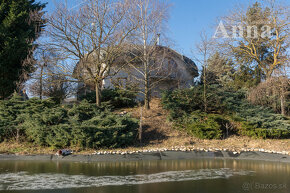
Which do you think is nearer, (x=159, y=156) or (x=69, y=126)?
(x=159, y=156)

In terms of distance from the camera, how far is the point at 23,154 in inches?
422

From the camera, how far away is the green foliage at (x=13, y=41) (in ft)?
50.0

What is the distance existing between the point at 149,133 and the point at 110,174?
6122mm

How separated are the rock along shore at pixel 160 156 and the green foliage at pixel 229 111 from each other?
213 cm

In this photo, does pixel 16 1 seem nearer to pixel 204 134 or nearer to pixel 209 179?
pixel 204 134

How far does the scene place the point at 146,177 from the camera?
704 centimetres

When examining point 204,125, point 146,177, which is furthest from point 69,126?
point 204,125

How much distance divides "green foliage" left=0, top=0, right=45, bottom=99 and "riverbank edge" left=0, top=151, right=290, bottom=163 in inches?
241

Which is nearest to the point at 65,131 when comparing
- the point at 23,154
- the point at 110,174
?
the point at 23,154

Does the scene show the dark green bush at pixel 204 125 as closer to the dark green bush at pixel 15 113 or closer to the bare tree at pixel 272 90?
the bare tree at pixel 272 90

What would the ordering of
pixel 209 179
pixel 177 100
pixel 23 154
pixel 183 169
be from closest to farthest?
pixel 209 179, pixel 183 169, pixel 23 154, pixel 177 100

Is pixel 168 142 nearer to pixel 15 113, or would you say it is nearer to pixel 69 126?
pixel 69 126

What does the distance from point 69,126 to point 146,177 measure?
17.0 ft

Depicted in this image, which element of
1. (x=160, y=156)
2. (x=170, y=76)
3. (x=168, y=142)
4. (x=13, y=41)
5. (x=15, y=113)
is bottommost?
(x=160, y=156)
